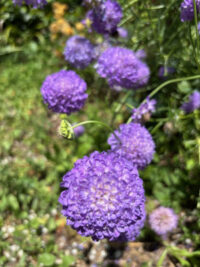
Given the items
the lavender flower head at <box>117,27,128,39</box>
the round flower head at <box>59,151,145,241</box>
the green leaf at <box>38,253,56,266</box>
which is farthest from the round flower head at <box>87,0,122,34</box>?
the green leaf at <box>38,253,56,266</box>

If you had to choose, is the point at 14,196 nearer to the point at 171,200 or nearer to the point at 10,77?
the point at 171,200

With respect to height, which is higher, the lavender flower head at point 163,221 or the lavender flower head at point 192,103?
the lavender flower head at point 192,103

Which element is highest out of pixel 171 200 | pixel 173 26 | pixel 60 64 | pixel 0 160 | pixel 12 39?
pixel 173 26

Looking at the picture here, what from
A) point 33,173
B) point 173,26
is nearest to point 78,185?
point 173,26

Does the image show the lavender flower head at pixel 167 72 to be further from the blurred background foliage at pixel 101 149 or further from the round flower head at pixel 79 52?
the round flower head at pixel 79 52

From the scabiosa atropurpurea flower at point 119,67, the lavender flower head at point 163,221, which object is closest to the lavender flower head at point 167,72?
the scabiosa atropurpurea flower at point 119,67

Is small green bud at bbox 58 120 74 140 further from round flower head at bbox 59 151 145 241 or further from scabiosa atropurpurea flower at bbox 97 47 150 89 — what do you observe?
scabiosa atropurpurea flower at bbox 97 47 150 89
